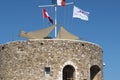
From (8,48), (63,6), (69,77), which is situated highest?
(63,6)

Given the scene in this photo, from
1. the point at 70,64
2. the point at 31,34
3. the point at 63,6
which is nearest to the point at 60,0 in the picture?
the point at 63,6

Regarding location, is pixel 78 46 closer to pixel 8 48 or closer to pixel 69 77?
pixel 69 77

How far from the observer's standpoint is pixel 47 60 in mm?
30672

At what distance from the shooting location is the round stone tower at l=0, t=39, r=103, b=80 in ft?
100

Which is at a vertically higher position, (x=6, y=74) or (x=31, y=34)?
(x=31, y=34)

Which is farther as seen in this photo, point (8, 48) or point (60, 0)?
point (60, 0)

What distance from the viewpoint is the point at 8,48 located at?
31688mm

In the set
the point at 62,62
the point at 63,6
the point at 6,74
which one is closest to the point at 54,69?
the point at 62,62

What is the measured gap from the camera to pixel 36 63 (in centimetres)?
3072

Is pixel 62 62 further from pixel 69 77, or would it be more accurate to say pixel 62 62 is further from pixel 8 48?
pixel 8 48

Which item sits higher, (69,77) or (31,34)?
(31,34)

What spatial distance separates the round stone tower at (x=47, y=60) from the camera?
3061cm

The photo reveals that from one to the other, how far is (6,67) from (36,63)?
2.25m

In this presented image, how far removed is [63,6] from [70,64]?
5220mm
